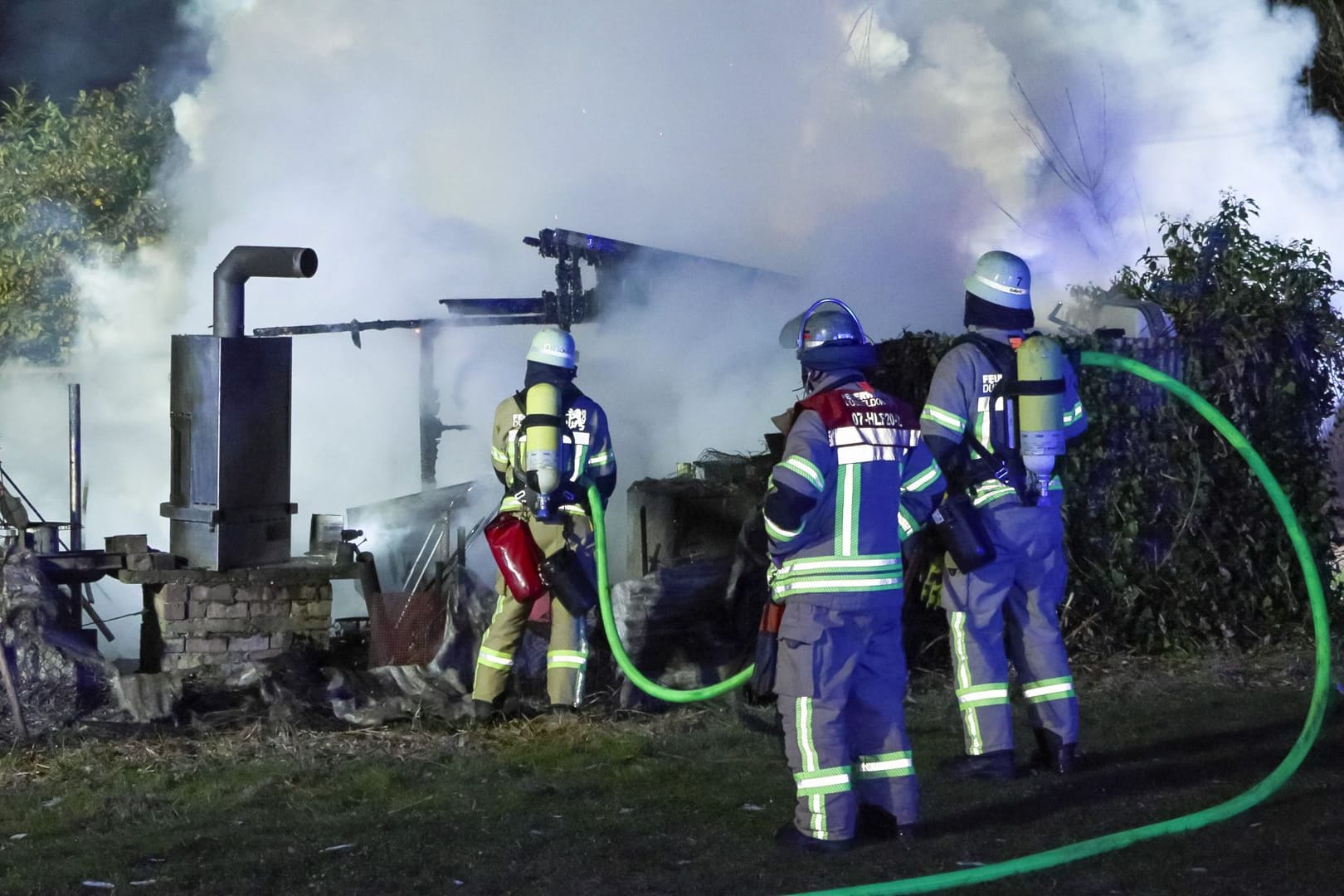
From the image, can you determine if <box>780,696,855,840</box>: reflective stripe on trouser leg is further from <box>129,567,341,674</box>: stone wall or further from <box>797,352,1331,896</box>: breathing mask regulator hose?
<box>129,567,341,674</box>: stone wall

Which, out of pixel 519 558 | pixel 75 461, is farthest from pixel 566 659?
pixel 75 461

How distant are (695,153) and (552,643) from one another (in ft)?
32.4

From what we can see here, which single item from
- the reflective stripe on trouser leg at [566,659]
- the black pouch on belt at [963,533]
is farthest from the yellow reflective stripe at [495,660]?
the black pouch on belt at [963,533]

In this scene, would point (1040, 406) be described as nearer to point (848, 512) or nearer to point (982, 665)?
point (982, 665)

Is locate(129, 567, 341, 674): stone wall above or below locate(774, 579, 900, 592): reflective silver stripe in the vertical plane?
below

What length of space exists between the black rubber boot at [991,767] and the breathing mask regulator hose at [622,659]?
35.9 inches

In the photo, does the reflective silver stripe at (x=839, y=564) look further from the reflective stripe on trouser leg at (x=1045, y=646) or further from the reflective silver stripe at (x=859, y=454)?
the reflective stripe on trouser leg at (x=1045, y=646)

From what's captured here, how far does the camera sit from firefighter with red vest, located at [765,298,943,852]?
4.48 metres

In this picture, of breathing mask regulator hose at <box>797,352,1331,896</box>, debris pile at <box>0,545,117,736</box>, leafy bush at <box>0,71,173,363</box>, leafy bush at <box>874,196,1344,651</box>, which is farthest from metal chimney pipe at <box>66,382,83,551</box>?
leafy bush at <box>0,71,173,363</box>

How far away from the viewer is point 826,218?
1552 centimetres

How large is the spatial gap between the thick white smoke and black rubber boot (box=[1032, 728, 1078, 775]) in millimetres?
9100

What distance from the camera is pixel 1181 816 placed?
16.1 ft

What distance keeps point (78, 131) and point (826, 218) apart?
31.2 feet

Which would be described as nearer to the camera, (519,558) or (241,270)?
(519,558)
